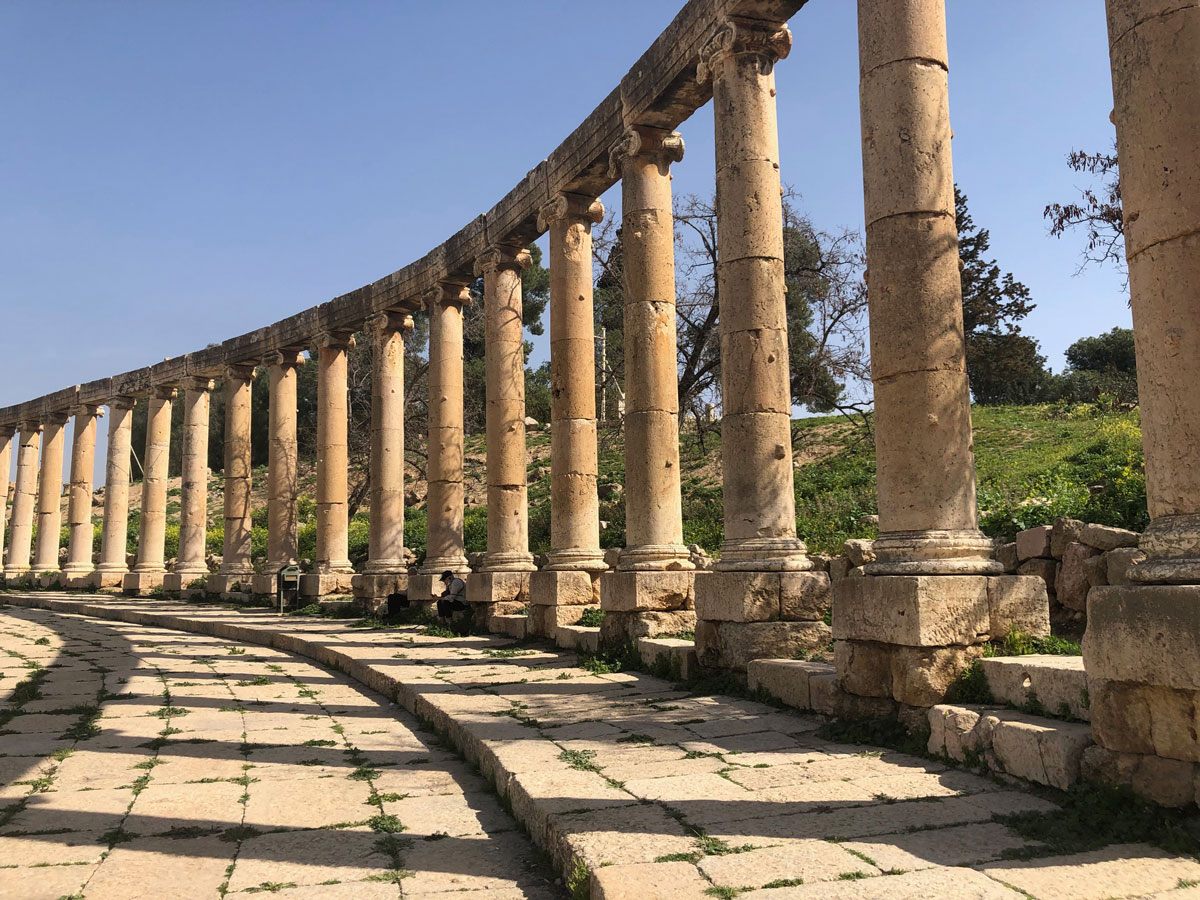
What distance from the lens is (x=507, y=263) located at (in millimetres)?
17984

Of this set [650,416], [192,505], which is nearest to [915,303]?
[650,416]

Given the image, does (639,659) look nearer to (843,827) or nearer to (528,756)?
(528,756)

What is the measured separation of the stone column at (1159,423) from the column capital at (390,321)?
17.8 m

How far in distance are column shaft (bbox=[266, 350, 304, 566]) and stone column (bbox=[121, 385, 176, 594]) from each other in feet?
20.6

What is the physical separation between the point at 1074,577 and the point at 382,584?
46.2ft

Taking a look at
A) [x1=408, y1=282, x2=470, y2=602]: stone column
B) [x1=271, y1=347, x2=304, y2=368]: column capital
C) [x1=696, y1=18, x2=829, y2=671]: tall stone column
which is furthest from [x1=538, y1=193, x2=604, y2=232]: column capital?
[x1=271, y1=347, x2=304, y2=368]: column capital

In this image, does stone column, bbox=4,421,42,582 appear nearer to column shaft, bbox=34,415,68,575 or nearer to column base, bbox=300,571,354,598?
column shaft, bbox=34,415,68,575

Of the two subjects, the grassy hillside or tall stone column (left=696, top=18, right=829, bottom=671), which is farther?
the grassy hillside

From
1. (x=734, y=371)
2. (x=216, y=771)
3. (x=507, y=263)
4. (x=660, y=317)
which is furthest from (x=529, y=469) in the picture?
(x=216, y=771)

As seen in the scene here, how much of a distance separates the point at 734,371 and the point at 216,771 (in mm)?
6393

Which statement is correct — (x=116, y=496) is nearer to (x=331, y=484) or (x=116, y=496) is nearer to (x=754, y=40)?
(x=331, y=484)

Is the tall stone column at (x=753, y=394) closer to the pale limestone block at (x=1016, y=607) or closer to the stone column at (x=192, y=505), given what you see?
the pale limestone block at (x=1016, y=607)

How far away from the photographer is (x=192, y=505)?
27953 millimetres

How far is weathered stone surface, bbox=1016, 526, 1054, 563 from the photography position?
10461 millimetres
